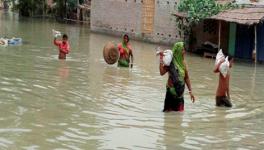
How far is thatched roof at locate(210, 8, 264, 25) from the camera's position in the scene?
738 inches

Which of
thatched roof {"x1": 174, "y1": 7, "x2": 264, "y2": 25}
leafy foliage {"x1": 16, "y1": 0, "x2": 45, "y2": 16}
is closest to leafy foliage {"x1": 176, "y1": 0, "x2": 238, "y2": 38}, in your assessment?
thatched roof {"x1": 174, "y1": 7, "x2": 264, "y2": 25}

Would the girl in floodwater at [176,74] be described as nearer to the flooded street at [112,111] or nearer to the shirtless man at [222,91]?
the flooded street at [112,111]

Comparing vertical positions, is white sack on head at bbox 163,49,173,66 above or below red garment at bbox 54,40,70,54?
above

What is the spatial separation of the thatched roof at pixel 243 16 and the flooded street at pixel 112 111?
3243 mm

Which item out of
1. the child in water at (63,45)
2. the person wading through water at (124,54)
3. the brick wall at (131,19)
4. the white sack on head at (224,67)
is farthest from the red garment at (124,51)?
the brick wall at (131,19)

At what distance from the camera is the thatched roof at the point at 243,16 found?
18.7 m

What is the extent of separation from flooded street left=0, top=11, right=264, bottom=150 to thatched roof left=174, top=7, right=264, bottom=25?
10.6 ft

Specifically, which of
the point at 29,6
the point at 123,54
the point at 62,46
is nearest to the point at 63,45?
the point at 62,46

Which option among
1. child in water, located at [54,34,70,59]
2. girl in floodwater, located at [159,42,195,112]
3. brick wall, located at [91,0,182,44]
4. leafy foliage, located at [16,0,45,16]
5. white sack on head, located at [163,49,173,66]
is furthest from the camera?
leafy foliage, located at [16,0,45,16]

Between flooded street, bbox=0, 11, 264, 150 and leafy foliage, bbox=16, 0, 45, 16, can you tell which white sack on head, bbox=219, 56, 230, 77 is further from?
leafy foliage, bbox=16, 0, 45, 16

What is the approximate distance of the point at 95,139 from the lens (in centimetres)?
732

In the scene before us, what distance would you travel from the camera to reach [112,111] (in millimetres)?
9312

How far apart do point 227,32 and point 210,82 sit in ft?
28.2

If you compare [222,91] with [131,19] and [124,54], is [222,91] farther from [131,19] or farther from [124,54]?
[131,19]
